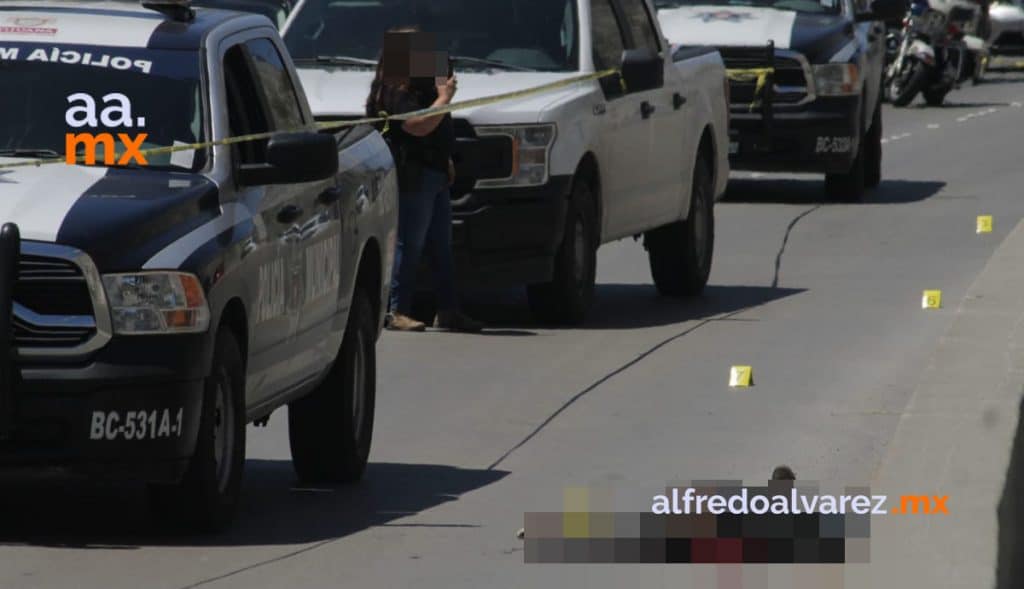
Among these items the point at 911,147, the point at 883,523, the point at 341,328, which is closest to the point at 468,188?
the point at 341,328

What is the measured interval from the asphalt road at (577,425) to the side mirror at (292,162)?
44.9 inches

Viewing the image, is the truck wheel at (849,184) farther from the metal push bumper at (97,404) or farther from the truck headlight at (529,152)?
the metal push bumper at (97,404)

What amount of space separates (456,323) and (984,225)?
7.47 metres

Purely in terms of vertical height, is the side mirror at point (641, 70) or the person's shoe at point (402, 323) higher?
the side mirror at point (641, 70)

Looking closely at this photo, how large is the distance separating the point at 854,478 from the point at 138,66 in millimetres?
2993

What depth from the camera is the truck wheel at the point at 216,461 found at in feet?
26.8

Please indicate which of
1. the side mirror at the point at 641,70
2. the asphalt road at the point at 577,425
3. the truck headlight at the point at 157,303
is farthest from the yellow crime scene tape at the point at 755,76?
the truck headlight at the point at 157,303

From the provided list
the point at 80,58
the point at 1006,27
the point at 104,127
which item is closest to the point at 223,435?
the point at 104,127

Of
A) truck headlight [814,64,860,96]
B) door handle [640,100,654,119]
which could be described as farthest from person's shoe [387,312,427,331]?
truck headlight [814,64,860,96]

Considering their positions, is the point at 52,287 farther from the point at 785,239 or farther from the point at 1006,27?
the point at 1006,27

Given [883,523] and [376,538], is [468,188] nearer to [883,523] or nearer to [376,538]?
[376,538]

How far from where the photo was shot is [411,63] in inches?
559

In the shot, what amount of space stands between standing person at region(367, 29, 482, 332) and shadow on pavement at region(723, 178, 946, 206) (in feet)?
32.3

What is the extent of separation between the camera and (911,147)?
31.0 metres
